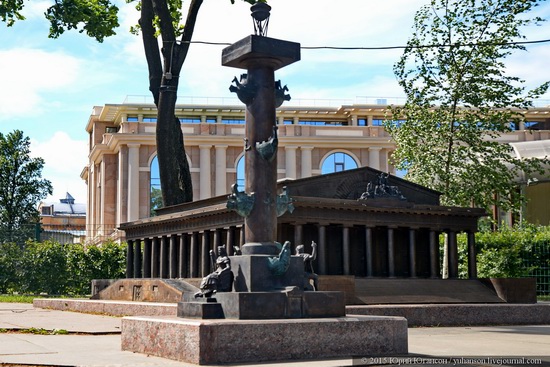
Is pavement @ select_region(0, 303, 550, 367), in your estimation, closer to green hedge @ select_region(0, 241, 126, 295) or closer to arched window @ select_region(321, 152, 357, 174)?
green hedge @ select_region(0, 241, 126, 295)

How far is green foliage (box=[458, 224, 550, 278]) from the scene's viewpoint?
108 feet

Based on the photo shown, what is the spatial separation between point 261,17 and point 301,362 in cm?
586

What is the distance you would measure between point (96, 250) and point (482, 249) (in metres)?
18.0

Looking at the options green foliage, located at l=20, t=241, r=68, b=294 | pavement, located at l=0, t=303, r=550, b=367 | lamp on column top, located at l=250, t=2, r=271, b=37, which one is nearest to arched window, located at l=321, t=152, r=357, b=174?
green foliage, located at l=20, t=241, r=68, b=294

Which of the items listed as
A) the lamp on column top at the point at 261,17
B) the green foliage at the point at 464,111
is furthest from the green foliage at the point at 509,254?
the lamp on column top at the point at 261,17

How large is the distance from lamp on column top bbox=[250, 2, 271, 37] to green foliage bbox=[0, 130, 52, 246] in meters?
44.8

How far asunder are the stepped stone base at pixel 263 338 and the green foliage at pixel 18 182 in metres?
45.8

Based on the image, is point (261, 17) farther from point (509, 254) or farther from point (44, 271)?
point (44, 271)

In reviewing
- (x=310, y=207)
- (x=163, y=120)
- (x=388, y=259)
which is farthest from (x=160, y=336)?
(x=163, y=120)

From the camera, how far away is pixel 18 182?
55.5 meters

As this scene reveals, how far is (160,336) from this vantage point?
1117cm

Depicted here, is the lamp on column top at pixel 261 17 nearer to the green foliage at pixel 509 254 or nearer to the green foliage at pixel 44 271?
the green foliage at pixel 509 254

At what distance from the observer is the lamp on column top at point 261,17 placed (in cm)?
1322

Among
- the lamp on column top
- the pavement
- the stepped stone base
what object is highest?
the lamp on column top
